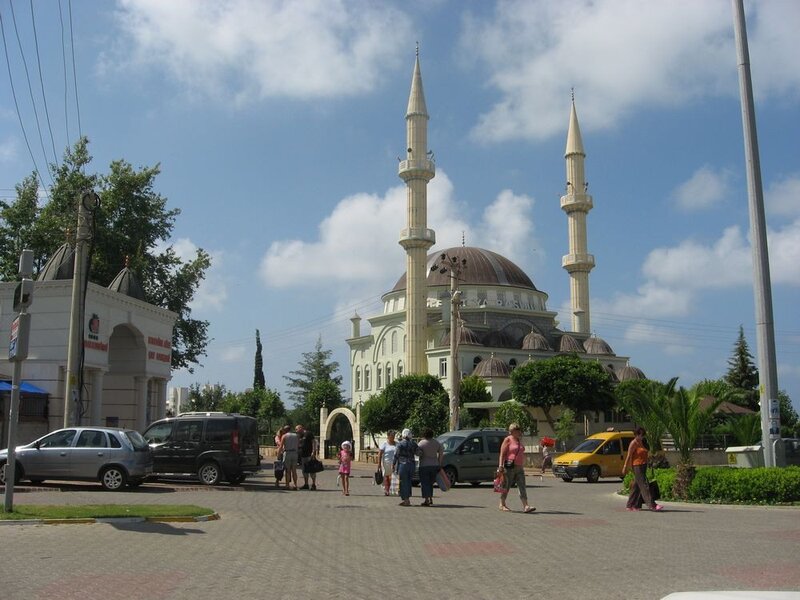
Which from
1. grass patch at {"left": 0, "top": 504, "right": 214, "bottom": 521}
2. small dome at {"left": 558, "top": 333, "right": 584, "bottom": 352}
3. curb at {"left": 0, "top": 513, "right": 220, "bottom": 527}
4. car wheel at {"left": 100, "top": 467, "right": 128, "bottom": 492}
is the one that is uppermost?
small dome at {"left": 558, "top": 333, "right": 584, "bottom": 352}

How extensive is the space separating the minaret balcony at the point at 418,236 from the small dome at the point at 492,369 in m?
10.4

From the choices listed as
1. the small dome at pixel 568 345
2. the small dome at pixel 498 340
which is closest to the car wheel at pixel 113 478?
the small dome at pixel 498 340

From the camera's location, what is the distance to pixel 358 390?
80.6 m

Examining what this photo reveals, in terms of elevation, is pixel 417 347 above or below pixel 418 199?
below

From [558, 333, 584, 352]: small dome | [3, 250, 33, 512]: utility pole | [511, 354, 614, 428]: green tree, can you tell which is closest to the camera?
[3, 250, 33, 512]: utility pole

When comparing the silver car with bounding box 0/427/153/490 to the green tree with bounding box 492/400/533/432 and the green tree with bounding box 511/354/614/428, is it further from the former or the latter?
the green tree with bounding box 511/354/614/428

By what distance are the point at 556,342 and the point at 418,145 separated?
2237cm

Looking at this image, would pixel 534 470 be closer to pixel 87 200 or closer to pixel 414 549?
pixel 87 200

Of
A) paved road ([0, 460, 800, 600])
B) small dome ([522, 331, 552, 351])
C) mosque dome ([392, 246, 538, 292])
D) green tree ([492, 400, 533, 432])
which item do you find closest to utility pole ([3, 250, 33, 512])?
paved road ([0, 460, 800, 600])

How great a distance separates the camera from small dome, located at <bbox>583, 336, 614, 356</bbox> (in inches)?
2889

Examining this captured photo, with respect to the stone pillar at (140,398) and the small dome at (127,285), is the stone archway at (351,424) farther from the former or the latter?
the small dome at (127,285)

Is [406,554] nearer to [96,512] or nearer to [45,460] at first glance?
[96,512]

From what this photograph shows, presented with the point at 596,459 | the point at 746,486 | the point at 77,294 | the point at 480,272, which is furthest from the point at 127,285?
the point at 480,272

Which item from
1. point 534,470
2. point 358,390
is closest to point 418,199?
point 358,390
